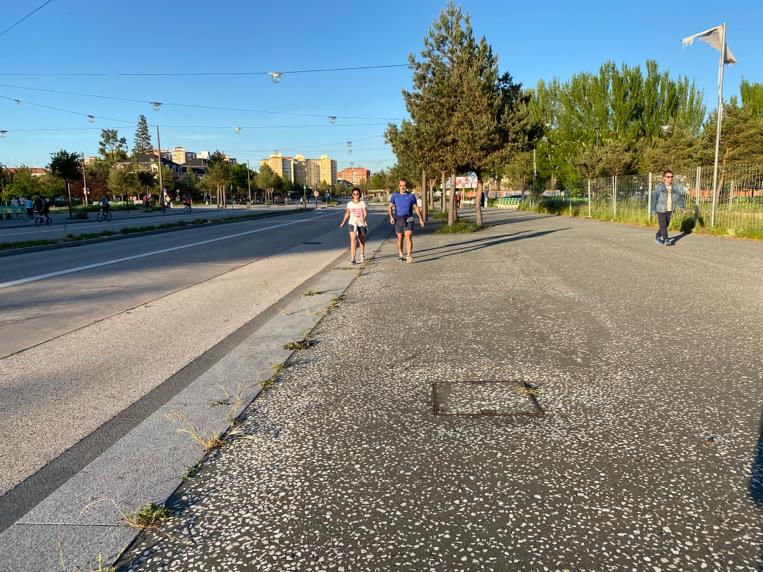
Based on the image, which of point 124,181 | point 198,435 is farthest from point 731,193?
point 124,181

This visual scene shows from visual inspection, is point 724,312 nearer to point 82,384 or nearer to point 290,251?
point 82,384

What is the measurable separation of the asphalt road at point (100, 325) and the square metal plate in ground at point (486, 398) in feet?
7.00

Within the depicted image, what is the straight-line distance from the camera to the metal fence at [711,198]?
15.3 m

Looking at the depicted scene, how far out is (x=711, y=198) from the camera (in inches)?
668

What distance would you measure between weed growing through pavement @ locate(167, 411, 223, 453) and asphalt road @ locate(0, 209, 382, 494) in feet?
1.69

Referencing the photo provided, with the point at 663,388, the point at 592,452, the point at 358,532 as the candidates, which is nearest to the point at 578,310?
the point at 663,388

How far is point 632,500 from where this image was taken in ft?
7.20

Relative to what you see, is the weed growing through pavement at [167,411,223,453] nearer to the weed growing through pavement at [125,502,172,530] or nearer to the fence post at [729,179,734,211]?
the weed growing through pavement at [125,502,172,530]

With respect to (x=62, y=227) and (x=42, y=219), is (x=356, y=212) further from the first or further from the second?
(x=42, y=219)

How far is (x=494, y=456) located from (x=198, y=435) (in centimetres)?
162

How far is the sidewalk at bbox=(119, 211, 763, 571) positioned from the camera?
192 centimetres

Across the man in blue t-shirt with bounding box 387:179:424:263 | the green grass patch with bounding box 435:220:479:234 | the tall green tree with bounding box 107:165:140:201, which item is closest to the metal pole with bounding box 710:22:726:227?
Answer: the green grass patch with bounding box 435:220:479:234

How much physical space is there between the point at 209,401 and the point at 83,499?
3.82ft

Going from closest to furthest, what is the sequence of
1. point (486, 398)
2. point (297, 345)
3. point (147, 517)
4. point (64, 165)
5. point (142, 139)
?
point (147, 517)
point (486, 398)
point (297, 345)
point (64, 165)
point (142, 139)
